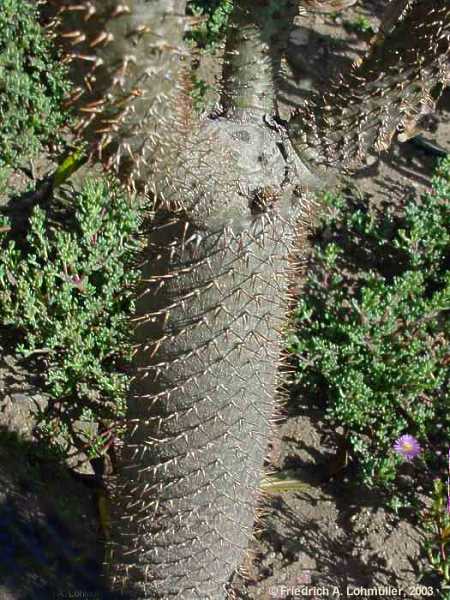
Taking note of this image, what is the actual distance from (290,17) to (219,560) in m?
1.29

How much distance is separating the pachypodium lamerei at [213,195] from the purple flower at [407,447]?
92 centimetres

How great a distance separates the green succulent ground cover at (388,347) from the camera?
2.54m

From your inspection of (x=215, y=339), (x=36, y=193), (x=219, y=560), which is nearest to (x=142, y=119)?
(x=215, y=339)

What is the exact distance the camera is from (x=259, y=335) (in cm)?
147

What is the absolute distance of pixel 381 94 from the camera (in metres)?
1.31

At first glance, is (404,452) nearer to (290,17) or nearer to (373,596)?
(373,596)

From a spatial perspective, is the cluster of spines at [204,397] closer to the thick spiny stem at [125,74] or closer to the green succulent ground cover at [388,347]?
the thick spiny stem at [125,74]

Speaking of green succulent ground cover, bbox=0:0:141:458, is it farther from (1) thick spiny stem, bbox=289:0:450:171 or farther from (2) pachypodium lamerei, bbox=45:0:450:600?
(1) thick spiny stem, bbox=289:0:450:171

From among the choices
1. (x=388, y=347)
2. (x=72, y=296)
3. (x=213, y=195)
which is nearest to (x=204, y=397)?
(x=213, y=195)

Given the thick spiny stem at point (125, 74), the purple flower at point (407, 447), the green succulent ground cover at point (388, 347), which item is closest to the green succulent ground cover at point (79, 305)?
the green succulent ground cover at point (388, 347)

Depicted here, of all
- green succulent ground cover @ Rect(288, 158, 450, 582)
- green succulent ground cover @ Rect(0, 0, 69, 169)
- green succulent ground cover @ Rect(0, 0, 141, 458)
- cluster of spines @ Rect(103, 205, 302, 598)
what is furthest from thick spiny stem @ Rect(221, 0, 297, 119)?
green succulent ground cover @ Rect(0, 0, 69, 169)

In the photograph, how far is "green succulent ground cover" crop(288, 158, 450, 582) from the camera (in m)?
2.54

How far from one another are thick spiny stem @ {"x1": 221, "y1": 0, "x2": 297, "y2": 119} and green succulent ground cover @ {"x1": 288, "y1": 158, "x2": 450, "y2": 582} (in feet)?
4.65

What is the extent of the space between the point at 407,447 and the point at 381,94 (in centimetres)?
153
